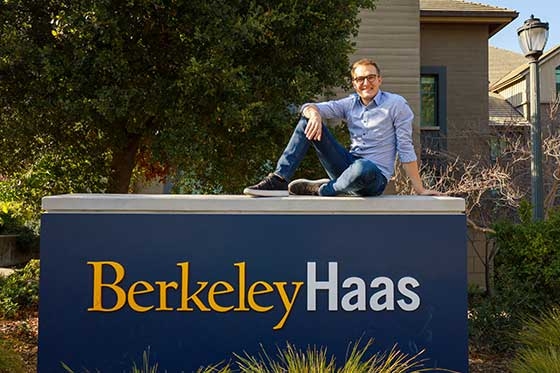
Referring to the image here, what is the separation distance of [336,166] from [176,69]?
309 cm

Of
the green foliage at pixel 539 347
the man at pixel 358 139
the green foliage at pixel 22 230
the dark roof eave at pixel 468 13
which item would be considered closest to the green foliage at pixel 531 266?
the green foliage at pixel 539 347

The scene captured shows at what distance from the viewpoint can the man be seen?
4.16m

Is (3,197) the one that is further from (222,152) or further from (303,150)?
(303,150)

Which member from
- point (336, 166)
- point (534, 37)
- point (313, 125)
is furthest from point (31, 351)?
point (534, 37)

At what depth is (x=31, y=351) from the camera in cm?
595

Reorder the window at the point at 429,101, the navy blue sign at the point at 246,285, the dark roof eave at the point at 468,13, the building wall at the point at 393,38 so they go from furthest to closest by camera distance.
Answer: the window at the point at 429,101 < the dark roof eave at the point at 468,13 < the building wall at the point at 393,38 < the navy blue sign at the point at 246,285

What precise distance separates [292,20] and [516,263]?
3.39 meters

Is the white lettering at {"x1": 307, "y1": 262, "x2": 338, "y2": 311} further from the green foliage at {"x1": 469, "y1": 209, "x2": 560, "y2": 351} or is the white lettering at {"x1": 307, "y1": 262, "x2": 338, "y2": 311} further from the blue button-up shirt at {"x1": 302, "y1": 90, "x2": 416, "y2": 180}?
the green foliage at {"x1": 469, "y1": 209, "x2": 560, "y2": 351}

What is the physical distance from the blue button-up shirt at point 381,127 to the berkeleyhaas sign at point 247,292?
0.84 meters

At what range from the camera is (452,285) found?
3.88 metres

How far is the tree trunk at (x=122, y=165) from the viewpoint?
763 cm

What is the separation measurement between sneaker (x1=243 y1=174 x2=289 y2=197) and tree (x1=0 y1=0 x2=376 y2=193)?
2.00 m

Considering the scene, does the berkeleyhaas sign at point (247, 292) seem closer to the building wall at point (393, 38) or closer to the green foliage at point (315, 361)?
the green foliage at point (315, 361)

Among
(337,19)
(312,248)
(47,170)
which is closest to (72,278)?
(312,248)
